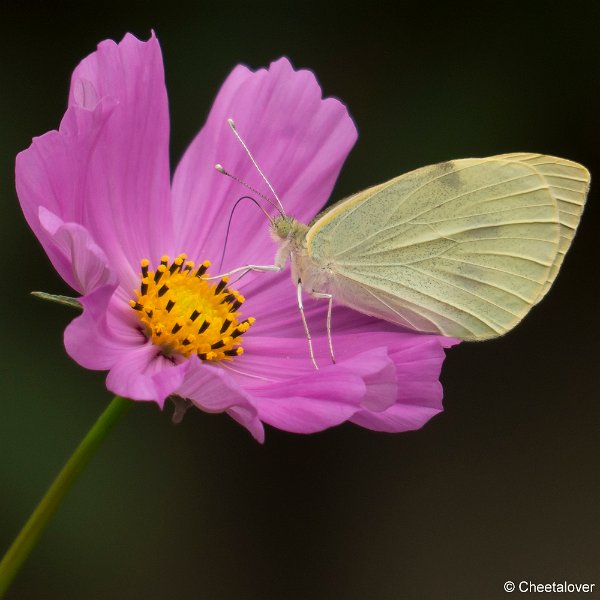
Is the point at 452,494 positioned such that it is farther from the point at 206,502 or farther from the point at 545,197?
the point at 545,197

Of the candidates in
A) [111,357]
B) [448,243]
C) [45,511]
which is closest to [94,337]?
[111,357]

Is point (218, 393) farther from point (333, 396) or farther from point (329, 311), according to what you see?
point (329, 311)

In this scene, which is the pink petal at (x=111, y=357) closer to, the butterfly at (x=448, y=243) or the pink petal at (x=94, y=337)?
the pink petal at (x=94, y=337)

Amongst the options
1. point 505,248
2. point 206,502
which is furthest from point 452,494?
Result: point 505,248

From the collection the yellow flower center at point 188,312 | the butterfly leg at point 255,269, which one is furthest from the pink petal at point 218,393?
the butterfly leg at point 255,269

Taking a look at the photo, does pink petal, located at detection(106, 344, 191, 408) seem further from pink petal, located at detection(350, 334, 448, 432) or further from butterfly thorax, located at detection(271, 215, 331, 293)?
butterfly thorax, located at detection(271, 215, 331, 293)

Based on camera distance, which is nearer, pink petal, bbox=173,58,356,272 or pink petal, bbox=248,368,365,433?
pink petal, bbox=248,368,365,433

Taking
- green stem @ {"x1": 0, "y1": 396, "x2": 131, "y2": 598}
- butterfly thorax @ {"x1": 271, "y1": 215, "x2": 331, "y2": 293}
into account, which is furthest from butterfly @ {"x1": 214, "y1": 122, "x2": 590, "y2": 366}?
green stem @ {"x1": 0, "y1": 396, "x2": 131, "y2": 598}
